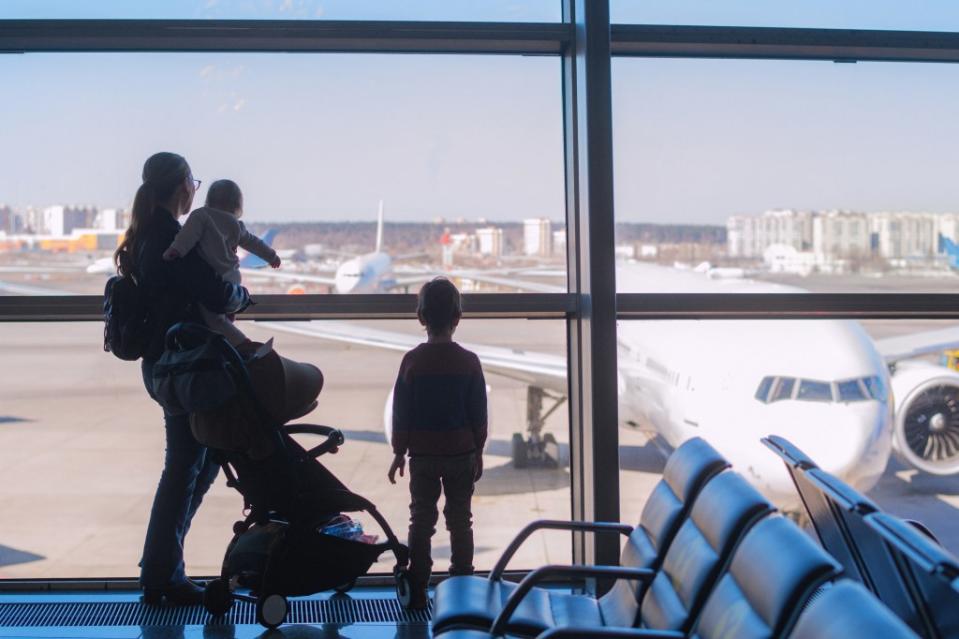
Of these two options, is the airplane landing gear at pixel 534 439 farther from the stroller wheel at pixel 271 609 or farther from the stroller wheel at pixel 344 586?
the stroller wheel at pixel 271 609

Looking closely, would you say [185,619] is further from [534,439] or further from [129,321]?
[534,439]

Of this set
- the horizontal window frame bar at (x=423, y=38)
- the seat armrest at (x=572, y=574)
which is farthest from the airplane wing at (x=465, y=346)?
the seat armrest at (x=572, y=574)

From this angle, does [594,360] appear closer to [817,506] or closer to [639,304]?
[639,304]

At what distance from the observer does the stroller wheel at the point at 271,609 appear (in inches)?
120

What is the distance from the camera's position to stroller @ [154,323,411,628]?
2.93 meters

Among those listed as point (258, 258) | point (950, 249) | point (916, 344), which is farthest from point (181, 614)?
point (916, 344)

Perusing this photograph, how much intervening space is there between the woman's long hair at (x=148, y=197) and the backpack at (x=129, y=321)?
0.07 meters

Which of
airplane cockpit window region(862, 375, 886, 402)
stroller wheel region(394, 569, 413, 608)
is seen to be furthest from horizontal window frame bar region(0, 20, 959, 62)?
airplane cockpit window region(862, 375, 886, 402)

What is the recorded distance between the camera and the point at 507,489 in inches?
224

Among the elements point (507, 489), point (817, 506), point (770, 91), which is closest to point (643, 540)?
point (817, 506)

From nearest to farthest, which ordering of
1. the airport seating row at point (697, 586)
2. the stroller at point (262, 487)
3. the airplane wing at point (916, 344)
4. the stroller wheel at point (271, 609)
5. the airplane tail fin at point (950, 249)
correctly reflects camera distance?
the airport seating row at point (697, 586) < the stroller at point (262, 487) < the stroller wheel at point (271, 609) < the airplane tail fin at point (950, 249) < the airplane wing at point (916, 344)

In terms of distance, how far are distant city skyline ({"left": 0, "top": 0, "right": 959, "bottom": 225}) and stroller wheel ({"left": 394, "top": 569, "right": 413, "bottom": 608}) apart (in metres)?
1.44

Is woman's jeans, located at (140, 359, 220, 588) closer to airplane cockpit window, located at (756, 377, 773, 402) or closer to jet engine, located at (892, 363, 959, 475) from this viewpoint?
airplane cockpit window, located at (756, 377, 773, 402)

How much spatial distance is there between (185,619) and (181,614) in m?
0.06
